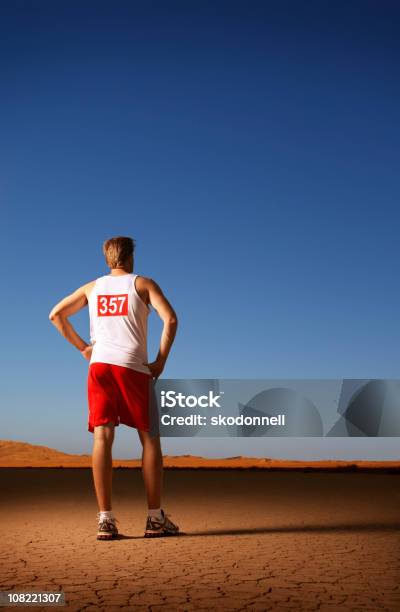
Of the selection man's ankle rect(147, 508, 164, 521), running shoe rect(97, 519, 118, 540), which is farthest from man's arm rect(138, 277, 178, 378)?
running shoe rect(97, 519, 118, 540)

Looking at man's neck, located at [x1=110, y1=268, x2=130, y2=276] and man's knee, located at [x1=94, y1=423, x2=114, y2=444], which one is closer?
man's knee, located at [x1=94, y1=423, x2=114, y2=444]

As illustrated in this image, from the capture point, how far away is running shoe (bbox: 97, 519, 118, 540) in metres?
5.23

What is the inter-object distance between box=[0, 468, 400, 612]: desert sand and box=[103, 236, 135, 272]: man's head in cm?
192

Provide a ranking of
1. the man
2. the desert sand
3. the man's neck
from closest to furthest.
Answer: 1. the desert sand
2. the man
3. the man's neck

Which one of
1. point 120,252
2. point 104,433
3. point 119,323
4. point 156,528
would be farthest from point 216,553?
point 120,252

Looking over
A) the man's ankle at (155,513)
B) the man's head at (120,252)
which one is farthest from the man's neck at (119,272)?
the man's ankle at (155,513)

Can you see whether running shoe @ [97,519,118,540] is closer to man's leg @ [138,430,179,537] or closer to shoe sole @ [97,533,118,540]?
shoe sole @ [97,533,118,540]

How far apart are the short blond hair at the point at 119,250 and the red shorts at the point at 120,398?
75cm

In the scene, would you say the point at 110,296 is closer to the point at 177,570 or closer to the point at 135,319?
the point at 135,319

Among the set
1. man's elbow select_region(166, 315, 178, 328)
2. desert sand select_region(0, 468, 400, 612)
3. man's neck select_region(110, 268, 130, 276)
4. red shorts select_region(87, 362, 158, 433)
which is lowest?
desert sand select_region(0, 468, 400, 612)

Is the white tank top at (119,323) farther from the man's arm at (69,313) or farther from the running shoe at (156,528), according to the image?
the running shoe at (156,528)

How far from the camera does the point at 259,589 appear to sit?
378 centimetres

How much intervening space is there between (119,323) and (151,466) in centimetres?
103

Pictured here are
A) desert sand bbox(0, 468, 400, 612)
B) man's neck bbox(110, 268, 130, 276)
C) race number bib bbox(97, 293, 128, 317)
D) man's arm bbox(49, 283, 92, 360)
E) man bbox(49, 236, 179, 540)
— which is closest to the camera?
desert sand bbox(0, 468, 400, 612)
